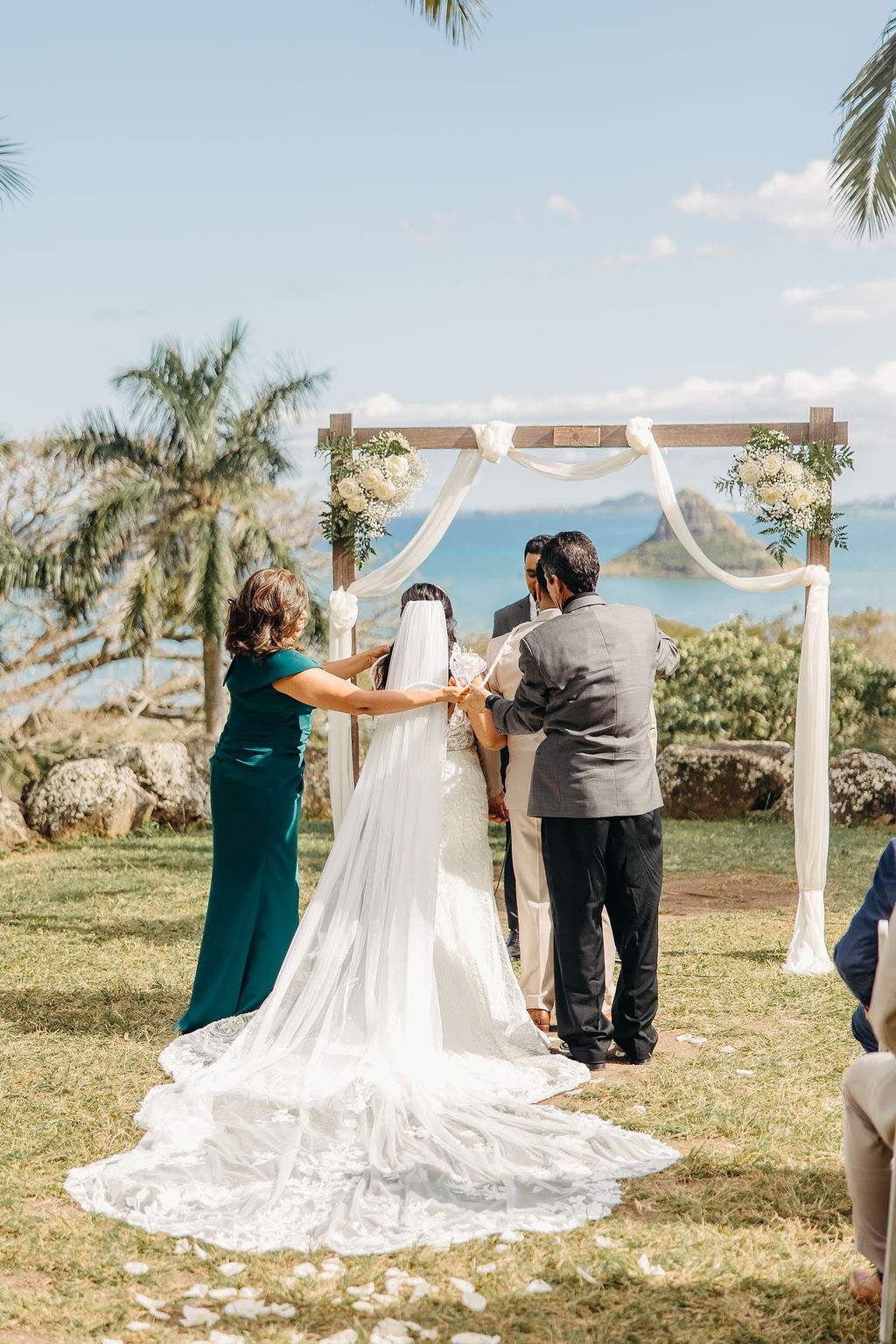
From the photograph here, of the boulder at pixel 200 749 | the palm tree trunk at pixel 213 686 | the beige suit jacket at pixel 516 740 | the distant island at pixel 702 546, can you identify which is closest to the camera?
the beige suit jacket at pixel 516 740

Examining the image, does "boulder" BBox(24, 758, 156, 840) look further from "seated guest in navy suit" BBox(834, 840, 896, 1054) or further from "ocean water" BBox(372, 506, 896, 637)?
"ocean water" BBox(372, 506, 896, 637)

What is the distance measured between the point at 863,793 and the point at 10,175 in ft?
31.6

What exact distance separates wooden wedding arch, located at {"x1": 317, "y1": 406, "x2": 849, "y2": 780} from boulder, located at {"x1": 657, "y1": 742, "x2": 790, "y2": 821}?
599 cm

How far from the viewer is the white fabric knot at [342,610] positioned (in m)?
6.56

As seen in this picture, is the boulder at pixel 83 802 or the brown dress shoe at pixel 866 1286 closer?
the brown dress shoe at pixel 866 1286

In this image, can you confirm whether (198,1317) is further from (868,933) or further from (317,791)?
(317,791)

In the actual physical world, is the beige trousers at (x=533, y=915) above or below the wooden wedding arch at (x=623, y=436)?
below

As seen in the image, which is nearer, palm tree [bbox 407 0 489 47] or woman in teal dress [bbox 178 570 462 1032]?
woman in teal dress [bbox 178 570 462 1032]

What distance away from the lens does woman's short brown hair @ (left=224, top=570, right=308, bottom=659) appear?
4.70 metres

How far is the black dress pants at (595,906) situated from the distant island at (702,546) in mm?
36087

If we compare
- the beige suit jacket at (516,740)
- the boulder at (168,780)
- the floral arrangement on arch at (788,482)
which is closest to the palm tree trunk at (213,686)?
the boulder at (168,780)

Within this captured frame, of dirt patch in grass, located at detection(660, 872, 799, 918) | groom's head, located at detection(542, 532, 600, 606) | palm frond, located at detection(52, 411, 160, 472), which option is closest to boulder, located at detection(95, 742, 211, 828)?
palm frond, located at detection(52, 411, 160, 472)

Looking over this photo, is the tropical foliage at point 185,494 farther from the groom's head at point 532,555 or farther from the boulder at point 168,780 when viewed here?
the groom's head at point 532,555

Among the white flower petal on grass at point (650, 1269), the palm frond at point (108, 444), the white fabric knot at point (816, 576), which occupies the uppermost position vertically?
the palm frond at point (108, 444)
